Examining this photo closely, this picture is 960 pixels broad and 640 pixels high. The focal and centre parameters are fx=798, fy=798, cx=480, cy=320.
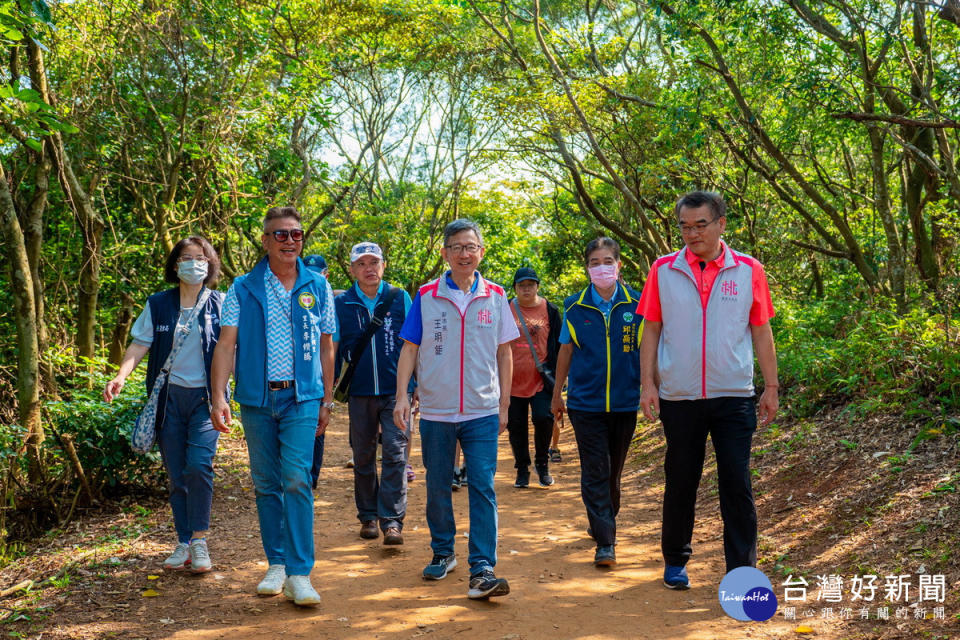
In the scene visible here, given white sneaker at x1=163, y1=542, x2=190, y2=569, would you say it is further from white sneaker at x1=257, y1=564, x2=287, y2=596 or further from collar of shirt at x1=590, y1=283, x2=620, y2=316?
collar of shirt at x1=590, y1=283, x2=620, y2=316

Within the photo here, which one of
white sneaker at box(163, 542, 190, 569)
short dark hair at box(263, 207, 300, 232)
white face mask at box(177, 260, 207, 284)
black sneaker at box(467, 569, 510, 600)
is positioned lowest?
black sneaker at box(467, 569, 510, 600)

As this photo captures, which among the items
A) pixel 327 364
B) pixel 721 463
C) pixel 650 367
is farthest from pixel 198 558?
pixel 721 463

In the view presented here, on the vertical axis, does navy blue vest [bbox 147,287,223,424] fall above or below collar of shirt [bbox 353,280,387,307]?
below

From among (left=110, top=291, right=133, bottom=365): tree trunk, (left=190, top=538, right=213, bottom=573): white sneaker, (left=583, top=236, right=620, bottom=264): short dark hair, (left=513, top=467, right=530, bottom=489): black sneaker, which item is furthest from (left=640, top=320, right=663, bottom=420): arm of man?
(left=110, top=291, right=133, bottom=365): tree trunk

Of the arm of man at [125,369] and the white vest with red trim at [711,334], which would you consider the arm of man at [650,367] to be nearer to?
the white vest with red trim at [711,334]

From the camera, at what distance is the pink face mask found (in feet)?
18.2

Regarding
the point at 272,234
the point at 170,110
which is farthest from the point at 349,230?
the point at 272,234

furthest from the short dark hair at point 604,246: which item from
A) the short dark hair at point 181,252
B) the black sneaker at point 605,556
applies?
the short dark hair at point 181,252

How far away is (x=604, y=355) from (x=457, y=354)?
126 cm

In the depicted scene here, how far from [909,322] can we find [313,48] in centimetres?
973

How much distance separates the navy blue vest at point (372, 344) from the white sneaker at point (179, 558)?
1.60 meters

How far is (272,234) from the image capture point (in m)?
4.64

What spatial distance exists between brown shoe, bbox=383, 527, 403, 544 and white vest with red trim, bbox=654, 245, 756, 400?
7.82 feet

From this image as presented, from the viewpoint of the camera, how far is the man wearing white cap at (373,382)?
5949mm
